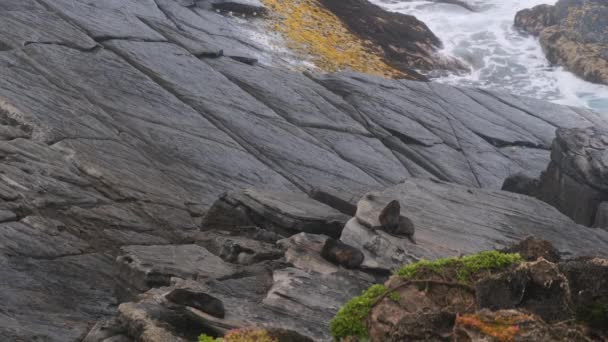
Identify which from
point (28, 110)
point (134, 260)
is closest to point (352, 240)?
point (134, 260)

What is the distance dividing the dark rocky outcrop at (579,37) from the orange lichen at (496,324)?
34.2m

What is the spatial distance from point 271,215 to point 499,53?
28.8m

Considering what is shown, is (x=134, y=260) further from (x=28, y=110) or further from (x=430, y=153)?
(x=430, y=153)

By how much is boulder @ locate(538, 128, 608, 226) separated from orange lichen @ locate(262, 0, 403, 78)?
30.7 feet

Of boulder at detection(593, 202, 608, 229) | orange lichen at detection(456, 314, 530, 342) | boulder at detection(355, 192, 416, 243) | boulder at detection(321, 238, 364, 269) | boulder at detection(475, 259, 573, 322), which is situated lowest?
boulder at detection(593, 202, 608, 229)

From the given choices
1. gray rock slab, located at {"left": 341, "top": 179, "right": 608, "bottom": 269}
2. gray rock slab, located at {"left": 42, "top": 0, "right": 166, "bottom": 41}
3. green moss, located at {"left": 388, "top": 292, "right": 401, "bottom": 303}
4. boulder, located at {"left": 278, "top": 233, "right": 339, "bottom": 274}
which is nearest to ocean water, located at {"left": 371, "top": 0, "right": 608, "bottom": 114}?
gray rock slab, located at {"left": 42, "top": 0, "right": 166, "bottom": 41}

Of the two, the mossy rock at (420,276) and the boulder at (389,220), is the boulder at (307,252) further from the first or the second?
the mossy rock at (420,276)

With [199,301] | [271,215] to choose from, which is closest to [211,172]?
[271,215]

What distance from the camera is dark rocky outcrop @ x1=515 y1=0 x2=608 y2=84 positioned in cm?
3969

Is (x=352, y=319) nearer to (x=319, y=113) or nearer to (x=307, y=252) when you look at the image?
(x=307, y=252)

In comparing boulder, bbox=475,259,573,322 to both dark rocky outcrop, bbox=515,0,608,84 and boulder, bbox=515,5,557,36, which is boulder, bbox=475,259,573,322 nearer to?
dark rocky outcrop, bbox=515,0,608,84

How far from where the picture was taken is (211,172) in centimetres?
2003

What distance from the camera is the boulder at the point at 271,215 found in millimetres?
16172

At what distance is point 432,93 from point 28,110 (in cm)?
1580
